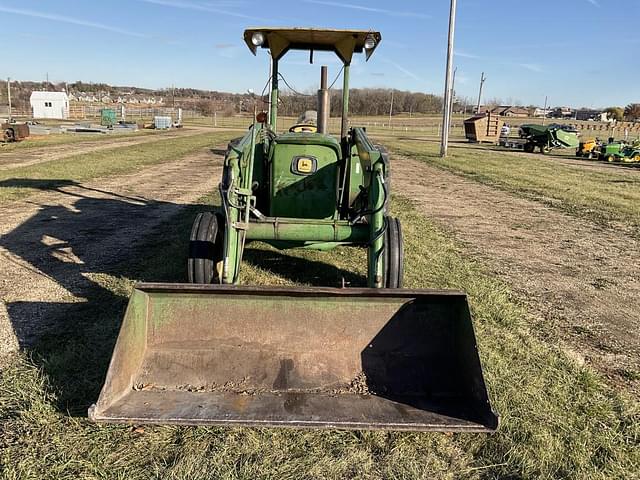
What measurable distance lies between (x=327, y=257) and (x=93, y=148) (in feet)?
60.3

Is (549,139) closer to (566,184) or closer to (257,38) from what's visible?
(566,184)

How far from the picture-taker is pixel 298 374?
328cm

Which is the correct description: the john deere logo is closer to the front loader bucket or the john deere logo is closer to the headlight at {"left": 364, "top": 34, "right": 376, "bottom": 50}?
the headlight at {"left": 364, "top": 34, "right": 376, "bottom": 50}

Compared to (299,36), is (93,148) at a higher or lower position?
lower

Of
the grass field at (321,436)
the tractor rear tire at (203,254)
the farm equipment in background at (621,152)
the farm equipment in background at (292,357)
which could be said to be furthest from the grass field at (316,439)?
the farm equipment in background at (621,152)

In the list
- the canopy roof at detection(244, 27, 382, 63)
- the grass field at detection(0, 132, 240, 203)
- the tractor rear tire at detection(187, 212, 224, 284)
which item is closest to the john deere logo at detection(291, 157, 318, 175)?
the tractor rear tire at detection(187, 212, 224, 284)

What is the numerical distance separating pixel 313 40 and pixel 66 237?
4110 mm

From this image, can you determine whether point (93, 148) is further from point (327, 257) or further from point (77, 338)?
point (77, 338)

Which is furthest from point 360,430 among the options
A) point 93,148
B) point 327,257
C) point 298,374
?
point 93,148

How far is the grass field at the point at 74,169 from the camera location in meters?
11.1

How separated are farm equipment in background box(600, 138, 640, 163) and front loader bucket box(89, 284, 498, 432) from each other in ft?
81.8

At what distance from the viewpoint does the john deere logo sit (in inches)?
205

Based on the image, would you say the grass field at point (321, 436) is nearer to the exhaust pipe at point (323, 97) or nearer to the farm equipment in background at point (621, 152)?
the exhaust pipe at point (323, 97)

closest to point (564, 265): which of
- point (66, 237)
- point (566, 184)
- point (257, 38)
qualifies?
point (257, 38)
